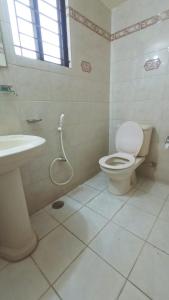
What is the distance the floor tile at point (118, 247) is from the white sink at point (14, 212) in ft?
1.58

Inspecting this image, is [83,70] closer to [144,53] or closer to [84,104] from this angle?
[84,104]

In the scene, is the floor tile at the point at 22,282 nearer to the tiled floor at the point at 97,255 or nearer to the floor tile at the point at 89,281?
the tiled floor at the point at 97,255

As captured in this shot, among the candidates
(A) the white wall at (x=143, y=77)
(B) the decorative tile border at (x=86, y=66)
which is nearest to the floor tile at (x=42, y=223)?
(A) the white wall at (x=143, y=77)

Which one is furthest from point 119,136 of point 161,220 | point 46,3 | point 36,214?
point 46,3

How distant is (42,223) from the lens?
130cm

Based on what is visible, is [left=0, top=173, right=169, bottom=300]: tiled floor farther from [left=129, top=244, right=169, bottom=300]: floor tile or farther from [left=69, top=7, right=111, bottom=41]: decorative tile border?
[left=69, top=7, right=111, bottom=41]: decorative tile border

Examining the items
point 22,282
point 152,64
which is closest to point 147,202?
point 22,282

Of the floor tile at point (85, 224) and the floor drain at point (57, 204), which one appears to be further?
the floor drain at point (57, 204)

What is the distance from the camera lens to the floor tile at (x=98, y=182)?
1.85 m

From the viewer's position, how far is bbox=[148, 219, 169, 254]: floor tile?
3.45 feet

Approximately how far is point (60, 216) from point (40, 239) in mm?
271

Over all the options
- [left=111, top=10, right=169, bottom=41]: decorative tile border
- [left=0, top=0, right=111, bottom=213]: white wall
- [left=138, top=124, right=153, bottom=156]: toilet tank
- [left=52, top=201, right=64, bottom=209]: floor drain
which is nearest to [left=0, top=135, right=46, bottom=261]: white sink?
[left=0, top=0, right=111, bottom=213]: white wall

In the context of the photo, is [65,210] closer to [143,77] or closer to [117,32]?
[143,77]

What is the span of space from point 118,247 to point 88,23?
2.12 metres
